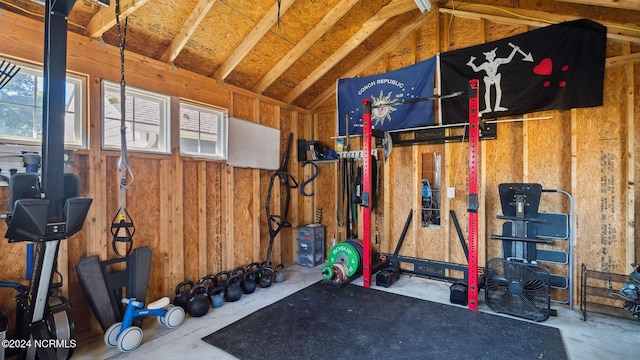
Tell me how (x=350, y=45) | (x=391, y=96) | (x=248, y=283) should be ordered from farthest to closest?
(x=391, y=96) → (x=350, y=45) → (x=248, y=283)

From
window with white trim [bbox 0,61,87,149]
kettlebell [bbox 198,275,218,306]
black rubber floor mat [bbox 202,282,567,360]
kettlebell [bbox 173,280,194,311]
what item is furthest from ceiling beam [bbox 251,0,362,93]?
black rubber floor mat [bbox 202,282,567,360]

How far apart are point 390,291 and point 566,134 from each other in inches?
119

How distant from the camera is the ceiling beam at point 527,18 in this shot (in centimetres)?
325

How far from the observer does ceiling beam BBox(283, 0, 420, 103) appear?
4.04 metres

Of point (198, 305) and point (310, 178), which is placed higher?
point (310, 178)

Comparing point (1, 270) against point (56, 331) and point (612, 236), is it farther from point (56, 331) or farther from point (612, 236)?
point (612, 236)

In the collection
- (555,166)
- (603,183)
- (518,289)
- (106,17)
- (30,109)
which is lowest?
(518,289)

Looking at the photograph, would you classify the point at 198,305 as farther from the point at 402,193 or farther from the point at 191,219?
the point at 402,193

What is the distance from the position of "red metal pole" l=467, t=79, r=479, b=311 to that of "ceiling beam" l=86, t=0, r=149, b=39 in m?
3.54

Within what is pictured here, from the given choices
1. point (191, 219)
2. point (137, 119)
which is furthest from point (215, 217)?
point (137, 119)

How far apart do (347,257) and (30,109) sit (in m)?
4.06

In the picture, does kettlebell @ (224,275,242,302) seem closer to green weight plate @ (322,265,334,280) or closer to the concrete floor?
the concrete floor

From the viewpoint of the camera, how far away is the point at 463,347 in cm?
269

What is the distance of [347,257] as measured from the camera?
4508mm
